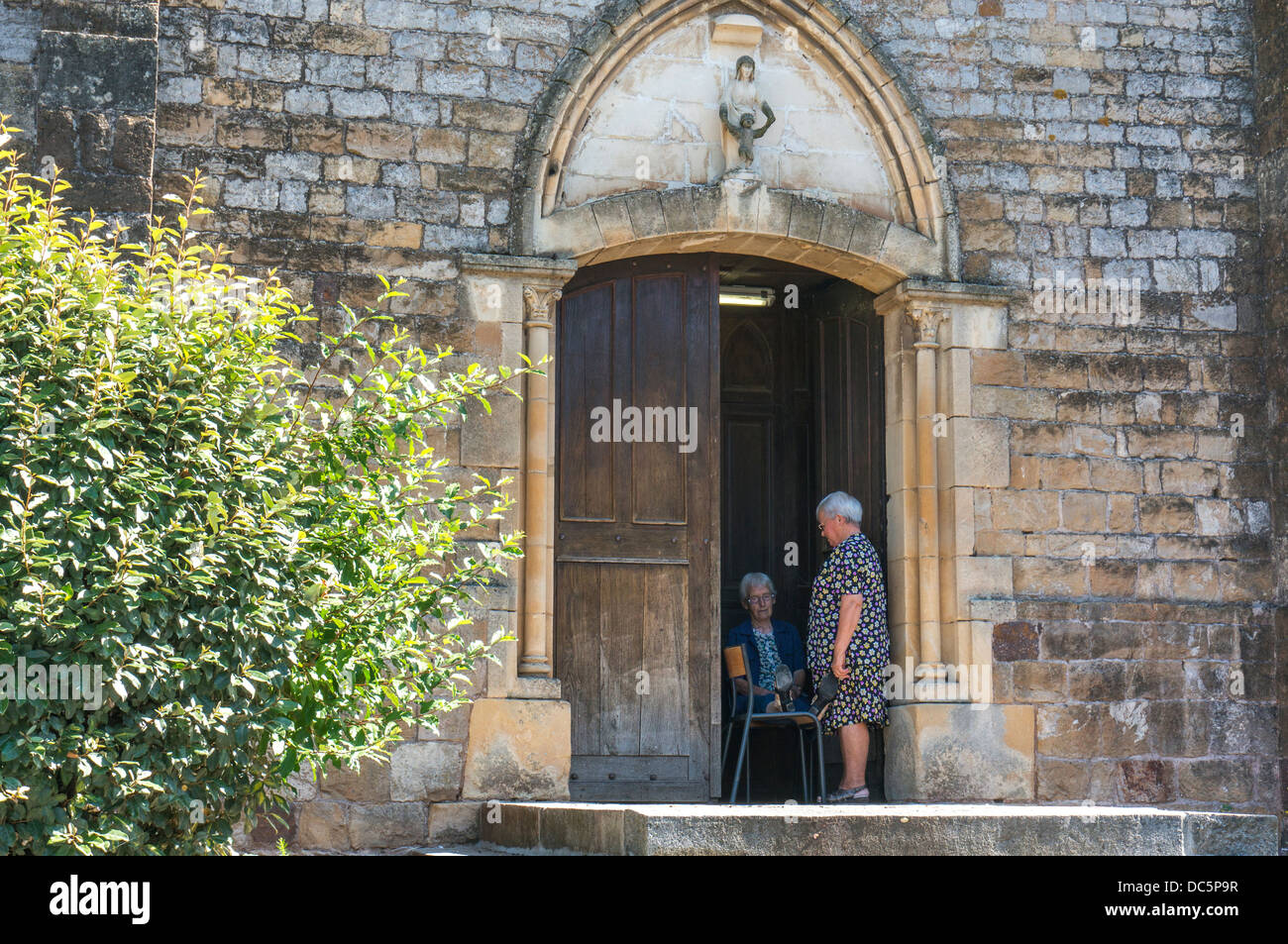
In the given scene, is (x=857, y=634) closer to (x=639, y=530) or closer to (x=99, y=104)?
(x=639, y=530)

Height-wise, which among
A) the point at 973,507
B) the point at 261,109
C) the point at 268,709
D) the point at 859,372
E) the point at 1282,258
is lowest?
the point at 268,709

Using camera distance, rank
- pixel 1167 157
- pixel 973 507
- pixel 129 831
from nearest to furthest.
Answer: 1. pixel 129 831
2. pixel 973 507
3. pixel 1167 157

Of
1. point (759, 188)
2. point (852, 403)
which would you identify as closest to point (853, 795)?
point (852, 403)

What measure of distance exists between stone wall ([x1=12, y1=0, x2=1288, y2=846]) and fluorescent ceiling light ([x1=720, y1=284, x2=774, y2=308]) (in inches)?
61.3

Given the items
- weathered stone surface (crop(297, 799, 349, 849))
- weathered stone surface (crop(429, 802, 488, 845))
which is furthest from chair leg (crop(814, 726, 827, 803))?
weathered stone surface (crop(297, 799, 349, 849))

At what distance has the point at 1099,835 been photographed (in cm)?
452

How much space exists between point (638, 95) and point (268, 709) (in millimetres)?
3774

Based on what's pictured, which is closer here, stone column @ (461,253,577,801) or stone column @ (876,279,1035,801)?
stone column @ (461,253,577,801)

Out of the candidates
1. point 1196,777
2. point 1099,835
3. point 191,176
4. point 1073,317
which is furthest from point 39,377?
point 1196,777

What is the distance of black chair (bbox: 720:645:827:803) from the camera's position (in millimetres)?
6449

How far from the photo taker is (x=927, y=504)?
672cm

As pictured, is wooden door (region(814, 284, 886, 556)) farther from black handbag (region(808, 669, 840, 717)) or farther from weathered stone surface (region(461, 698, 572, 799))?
weathered stone surface (region(461, 698, 572, 799))

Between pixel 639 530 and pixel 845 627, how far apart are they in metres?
1.01

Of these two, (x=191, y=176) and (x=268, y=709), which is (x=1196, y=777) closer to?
(x=268, y=709)
